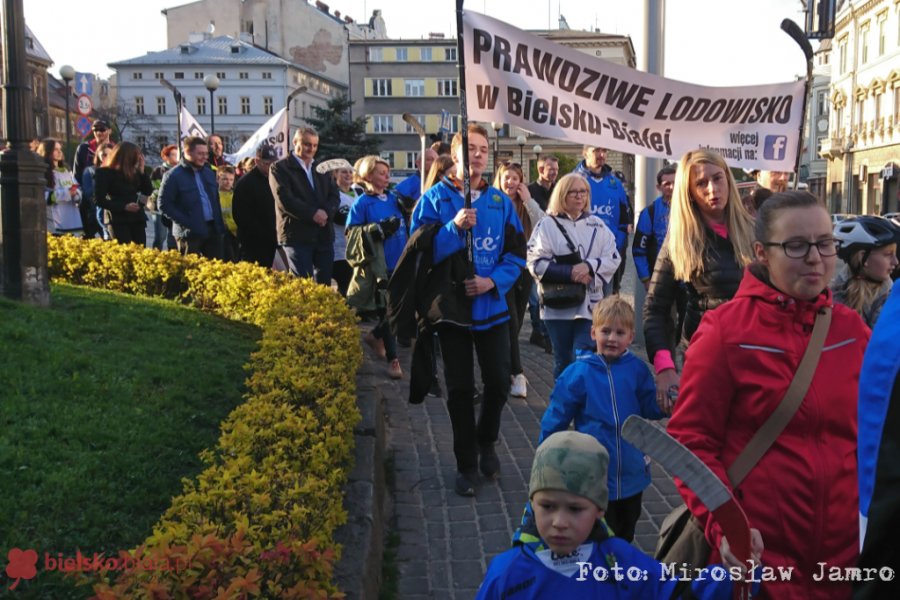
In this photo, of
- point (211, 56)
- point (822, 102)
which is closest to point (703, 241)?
point (822, 102)

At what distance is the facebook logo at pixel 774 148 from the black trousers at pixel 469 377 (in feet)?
9.23

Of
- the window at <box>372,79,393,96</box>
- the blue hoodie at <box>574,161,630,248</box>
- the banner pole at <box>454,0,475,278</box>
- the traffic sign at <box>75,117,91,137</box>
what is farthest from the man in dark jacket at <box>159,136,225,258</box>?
the window at <box>372,79,393,96</box>

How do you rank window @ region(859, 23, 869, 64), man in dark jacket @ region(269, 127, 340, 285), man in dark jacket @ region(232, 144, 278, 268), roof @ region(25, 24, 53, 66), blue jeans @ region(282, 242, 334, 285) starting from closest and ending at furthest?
1. man in dark jacket @ region(269, 127, 340, 285)
2. blue jeans @ region(282, 242, 334, 285)
3. man in dark jacket @ region(232, 144, 278, 268)
4. window @ region(859, 23, 869, 64)
5. roof @ region(25, 24, 53, 66)

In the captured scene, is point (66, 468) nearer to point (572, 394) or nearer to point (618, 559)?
point (572, 394)

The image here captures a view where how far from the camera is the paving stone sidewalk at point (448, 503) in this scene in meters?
4.43

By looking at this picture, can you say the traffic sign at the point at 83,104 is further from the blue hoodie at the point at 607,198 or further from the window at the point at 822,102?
the window at the point at 822,102

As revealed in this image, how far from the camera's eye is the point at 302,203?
8.79 metres

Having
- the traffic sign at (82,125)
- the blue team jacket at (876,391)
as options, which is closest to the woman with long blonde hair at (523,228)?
the blue team jacket at (876,391)

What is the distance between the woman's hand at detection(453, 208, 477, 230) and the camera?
5.10 m

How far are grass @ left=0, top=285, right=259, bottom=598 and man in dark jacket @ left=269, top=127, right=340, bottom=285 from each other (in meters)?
1.34

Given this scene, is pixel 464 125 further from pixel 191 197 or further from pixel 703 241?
pixel 191 197

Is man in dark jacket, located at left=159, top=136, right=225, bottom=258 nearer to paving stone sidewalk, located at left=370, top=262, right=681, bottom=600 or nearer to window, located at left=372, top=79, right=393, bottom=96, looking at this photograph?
paving stone sidewalk, located at left=370, top=262, right=681, bottom=600

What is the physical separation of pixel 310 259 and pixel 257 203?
1.14m

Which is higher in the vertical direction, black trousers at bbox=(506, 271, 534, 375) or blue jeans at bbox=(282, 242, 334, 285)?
blue jeans at bbox=(282, 242, 334, 285)
